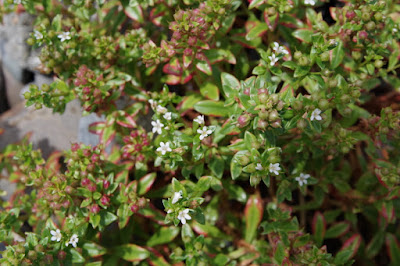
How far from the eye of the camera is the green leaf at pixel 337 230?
3852 mm

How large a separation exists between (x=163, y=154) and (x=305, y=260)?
1.44m

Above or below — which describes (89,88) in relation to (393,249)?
above

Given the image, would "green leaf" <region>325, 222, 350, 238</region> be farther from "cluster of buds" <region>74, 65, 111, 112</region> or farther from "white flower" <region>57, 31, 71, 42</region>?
"white flower" <region>57, 31, 71, 42</region>

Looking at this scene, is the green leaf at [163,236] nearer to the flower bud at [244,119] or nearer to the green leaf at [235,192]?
the green leaf at [235,192]

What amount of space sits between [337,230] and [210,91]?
185cm

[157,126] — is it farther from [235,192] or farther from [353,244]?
[353,244]

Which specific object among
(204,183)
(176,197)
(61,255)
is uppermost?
(176,197)

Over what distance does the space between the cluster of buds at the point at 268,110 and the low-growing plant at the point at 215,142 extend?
1 cm

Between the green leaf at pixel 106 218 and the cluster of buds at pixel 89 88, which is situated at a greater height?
the cluster of buds at pixel 89 88

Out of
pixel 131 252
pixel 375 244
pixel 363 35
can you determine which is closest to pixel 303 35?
pixel 363 35

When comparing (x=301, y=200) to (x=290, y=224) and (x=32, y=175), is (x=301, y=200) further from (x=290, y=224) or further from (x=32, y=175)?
(x=32, y=175)


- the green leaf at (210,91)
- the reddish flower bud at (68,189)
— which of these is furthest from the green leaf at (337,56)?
the reddish flower bud at (68,189)

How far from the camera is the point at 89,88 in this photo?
354 centimetres

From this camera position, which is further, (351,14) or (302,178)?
(302,178)
